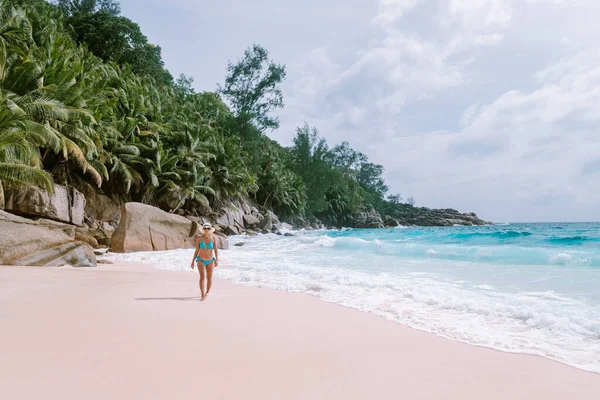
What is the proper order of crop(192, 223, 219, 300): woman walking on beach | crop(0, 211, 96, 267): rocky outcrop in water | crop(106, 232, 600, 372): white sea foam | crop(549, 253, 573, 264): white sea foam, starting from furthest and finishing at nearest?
Answer: crop(549, 253, 573, 264): white sea foam < crop(0, 211, 96, 267): rocky outcrop in water < crop(192, 223, 219, 300): woman walking on beach < crop(106, 232, 600, 372): white sea foam

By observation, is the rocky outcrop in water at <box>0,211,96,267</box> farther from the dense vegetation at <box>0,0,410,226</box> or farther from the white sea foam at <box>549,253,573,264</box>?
the white sea foam at <box>549,253,573,264</box>

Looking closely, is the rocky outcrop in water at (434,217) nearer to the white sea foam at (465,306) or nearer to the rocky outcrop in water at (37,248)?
the white sea foam at (465,306)

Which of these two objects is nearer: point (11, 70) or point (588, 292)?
point (588, 292)

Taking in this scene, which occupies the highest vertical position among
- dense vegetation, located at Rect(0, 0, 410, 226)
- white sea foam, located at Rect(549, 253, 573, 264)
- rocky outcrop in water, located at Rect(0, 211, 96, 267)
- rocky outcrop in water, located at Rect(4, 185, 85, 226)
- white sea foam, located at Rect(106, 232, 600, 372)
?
dense vegetation, located at Rect(0, 0, 410, 226)

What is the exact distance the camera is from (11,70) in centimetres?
1614

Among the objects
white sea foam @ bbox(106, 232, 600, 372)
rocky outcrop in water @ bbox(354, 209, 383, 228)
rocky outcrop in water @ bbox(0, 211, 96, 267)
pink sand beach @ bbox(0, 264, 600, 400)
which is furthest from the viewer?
rocky outcrop in water @ bbox(354, 209, 383, 228)

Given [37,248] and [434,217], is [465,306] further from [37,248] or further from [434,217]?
[434,217]

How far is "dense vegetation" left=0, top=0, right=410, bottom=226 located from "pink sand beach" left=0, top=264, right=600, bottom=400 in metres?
11.0

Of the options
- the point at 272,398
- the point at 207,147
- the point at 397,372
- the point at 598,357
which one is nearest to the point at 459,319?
the point at 598,357

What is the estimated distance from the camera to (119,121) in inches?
943

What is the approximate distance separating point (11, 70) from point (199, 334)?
61.1ft

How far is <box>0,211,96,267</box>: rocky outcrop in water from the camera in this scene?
8.46 m

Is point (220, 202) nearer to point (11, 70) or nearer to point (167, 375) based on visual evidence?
point (11, 70)

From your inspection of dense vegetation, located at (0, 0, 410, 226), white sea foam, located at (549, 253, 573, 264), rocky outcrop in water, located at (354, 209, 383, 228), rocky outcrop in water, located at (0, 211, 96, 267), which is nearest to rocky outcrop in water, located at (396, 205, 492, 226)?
rocky outcrop in water, located at (354, 209, 383, 228)
